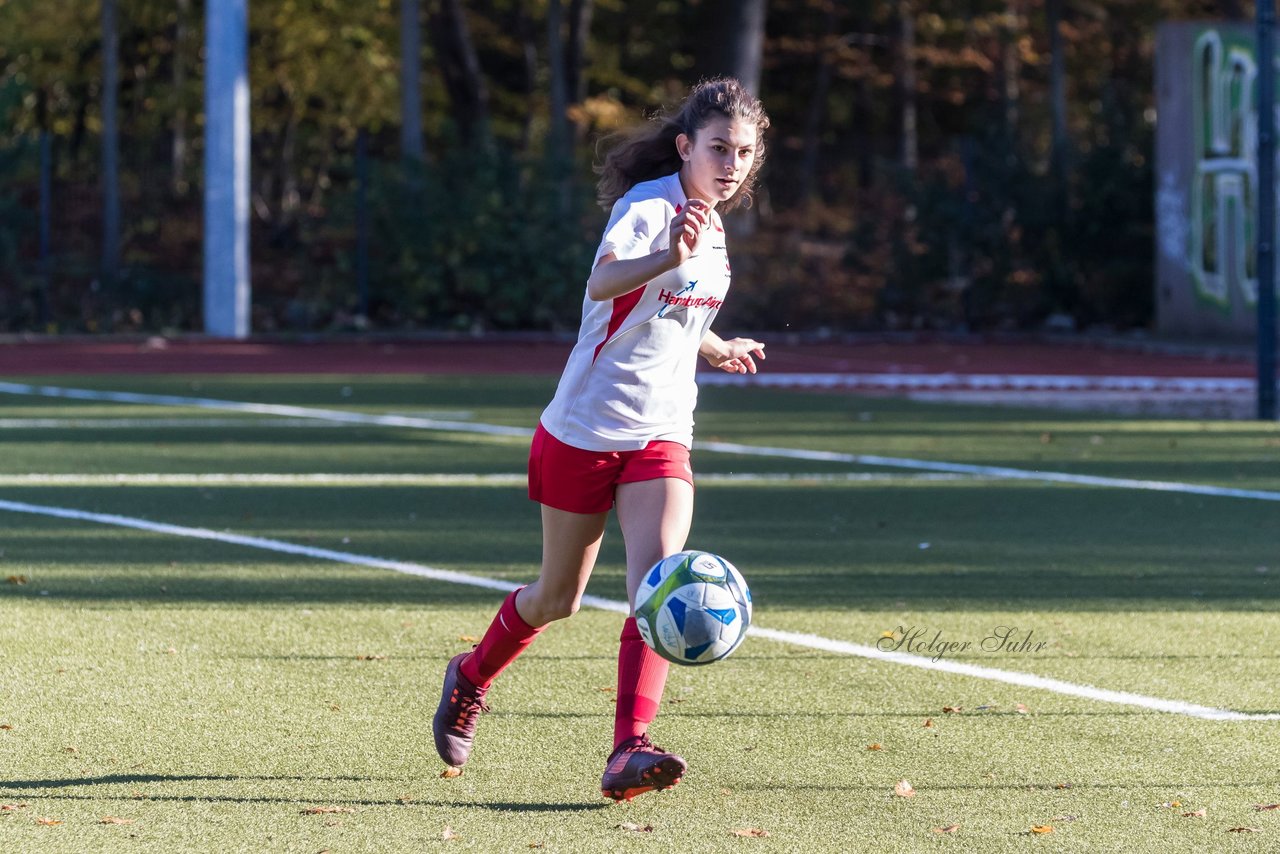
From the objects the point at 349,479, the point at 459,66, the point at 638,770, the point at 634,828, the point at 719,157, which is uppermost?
the point at 459,66

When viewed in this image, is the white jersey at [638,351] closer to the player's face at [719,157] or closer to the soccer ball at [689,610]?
the player's face at [719,157]

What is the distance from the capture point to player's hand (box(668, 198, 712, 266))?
455 centimetres

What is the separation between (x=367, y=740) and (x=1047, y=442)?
30.7ft

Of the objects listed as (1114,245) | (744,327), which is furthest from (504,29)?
(1114,245)

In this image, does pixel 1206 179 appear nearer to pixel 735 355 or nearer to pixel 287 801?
pixel 735 355

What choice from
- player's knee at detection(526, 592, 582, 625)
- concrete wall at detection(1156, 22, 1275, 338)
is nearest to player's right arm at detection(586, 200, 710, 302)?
player's knee at detection(526, 592, 582, 625)

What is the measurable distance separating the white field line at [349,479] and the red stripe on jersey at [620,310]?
6590mm

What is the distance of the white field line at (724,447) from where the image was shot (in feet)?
37.7

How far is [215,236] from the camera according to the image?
26.8 metres

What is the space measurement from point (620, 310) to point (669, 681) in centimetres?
183

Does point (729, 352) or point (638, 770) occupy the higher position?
point (729, 352)

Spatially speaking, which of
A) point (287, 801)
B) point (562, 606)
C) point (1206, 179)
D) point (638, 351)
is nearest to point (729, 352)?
point (638, 351)

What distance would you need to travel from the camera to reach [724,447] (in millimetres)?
13664

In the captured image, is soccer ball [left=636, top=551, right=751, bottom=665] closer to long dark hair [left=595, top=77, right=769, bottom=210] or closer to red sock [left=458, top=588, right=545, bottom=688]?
red sock [left=458, top=588, right=545, bottom=688]
